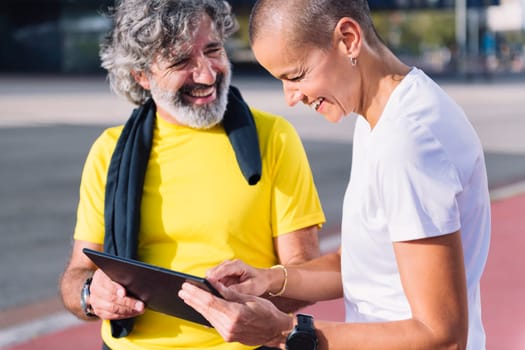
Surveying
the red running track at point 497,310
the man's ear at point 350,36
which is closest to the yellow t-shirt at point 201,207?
the man's ear at point 350,36

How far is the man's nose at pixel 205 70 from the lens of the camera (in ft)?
8.79

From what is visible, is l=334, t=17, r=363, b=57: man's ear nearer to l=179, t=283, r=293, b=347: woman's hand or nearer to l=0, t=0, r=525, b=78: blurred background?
l=179, t=283, r=293, b=347: woman's hand

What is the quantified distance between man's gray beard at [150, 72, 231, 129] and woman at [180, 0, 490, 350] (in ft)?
2.60

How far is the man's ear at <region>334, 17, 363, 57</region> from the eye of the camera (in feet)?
5.60

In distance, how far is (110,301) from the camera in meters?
2.28

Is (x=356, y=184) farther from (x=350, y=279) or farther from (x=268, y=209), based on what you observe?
(x=268, y=209)

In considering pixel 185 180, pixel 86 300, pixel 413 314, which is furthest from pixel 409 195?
pixel 86 300

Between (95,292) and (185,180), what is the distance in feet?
1.54

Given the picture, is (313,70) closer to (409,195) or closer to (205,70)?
(409,195)

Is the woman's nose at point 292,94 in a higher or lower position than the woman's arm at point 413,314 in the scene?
higher

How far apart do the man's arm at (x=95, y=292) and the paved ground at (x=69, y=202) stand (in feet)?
7.48

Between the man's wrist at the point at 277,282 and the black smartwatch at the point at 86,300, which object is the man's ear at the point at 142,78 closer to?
the black smartwatch at the point at 86,300

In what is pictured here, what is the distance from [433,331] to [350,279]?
33 centimetres

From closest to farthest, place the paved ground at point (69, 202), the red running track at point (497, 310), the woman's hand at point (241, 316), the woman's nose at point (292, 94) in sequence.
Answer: the woman's hand at point (241, 316) → the woman's nose at point (292, 94) → the red running track at point (497, 310) → the paved ground at point (69, 202)
